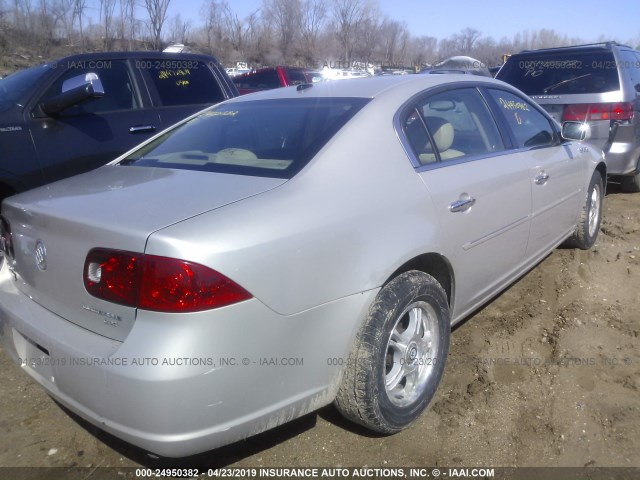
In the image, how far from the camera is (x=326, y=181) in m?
2.31

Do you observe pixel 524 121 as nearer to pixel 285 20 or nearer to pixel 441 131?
pixel 441 131

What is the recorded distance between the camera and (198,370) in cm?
185

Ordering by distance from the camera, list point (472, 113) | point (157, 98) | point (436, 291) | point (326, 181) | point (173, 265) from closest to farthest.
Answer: point (173, 265)
point (326, 181)
point (436, 291)
point (472, 113)
point (157, 98)

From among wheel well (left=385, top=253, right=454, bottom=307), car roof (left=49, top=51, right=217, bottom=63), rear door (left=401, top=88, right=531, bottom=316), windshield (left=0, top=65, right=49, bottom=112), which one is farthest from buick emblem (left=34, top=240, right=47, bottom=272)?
car roof (left=49, top=51, right=217, bottom=63)

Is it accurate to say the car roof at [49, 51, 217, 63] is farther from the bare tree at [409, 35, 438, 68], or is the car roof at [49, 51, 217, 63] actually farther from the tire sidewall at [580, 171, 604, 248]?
the bare tree at [409, 35, 438, 68]

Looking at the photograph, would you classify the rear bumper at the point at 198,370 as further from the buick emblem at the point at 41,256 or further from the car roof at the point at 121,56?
the car roof at the point at 121,56

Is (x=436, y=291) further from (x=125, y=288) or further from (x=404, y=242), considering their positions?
(x=125, y=288)

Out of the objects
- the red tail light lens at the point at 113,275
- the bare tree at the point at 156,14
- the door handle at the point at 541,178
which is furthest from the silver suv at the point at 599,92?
the bare tree at the point at 156,14

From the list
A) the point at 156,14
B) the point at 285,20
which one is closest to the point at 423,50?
the point at 285,20

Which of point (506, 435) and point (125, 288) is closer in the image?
point (125, 288)

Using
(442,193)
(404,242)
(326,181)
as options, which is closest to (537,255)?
(442,193)

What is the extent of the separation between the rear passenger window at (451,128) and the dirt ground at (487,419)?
1.18 metres

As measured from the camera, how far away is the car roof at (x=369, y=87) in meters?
2.91

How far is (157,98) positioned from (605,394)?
4.44 m
